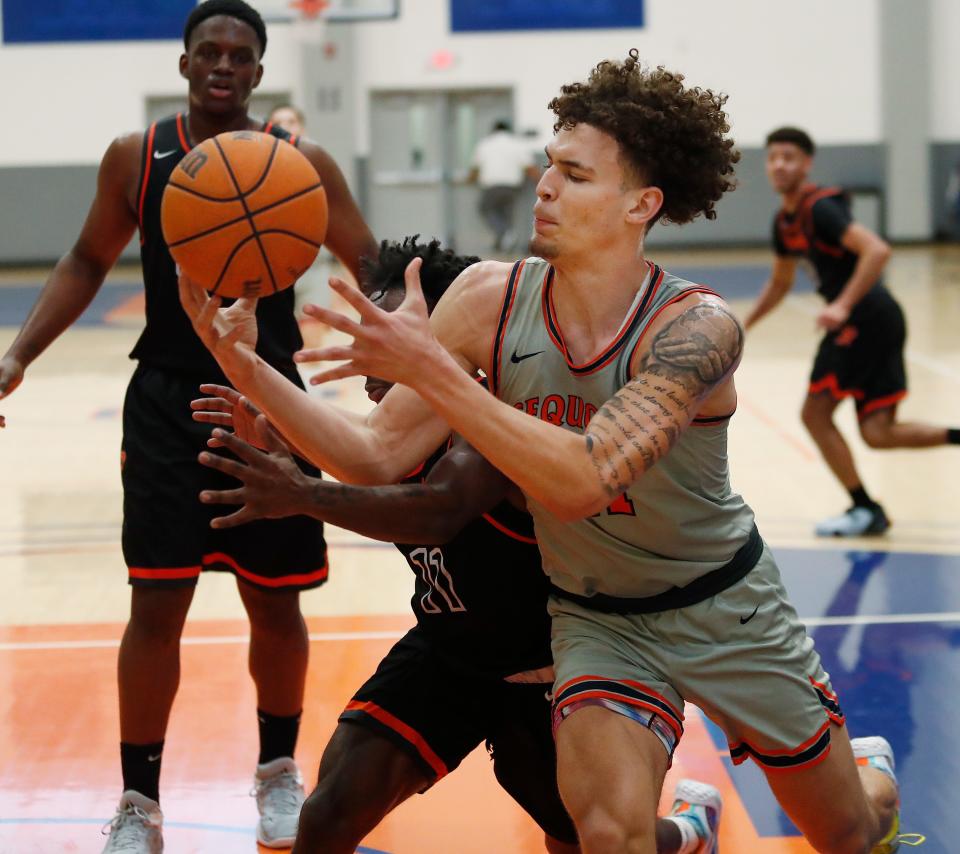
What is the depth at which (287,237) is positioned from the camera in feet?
9.70

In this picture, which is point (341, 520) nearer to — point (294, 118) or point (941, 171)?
point (294, 118)

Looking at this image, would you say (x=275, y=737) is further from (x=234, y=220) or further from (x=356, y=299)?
(x=356, y=299)

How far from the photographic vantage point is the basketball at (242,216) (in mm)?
2830

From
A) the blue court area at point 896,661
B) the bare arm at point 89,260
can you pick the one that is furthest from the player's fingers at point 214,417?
the blue court area at point 896,661

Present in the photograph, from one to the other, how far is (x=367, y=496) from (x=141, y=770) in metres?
1.37

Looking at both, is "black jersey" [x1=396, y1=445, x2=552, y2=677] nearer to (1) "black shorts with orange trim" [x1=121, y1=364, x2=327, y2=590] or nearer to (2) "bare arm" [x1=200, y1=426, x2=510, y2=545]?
(2) "bare arm" [x1=200, y1=426, x2=510, y2=545]

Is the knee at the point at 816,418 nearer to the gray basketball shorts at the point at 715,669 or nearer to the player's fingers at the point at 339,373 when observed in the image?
the gray basketball shorts at the point at 715,669

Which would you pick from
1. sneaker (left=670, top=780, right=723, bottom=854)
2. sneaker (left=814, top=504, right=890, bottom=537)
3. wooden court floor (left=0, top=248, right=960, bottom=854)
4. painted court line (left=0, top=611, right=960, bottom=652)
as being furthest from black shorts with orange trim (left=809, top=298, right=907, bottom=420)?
sneaker (left=670, top=780, right=723, bottom=854)

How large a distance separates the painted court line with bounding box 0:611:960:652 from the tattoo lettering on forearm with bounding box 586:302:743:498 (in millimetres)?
2822

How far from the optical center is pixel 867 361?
6.60m

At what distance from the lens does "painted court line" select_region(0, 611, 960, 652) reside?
5.20 metres

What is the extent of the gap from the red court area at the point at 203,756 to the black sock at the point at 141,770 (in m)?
0.17

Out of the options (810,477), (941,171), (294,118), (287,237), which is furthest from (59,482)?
(941,171)

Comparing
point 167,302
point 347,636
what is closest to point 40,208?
point 347,636
